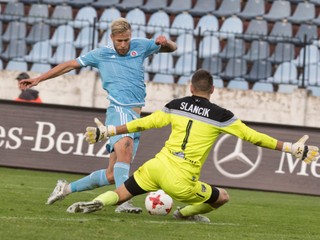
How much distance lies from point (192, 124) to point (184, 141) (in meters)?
0.19

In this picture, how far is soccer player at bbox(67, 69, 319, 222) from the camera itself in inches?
390

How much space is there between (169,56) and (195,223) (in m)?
12.8

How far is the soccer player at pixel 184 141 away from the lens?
991 centimetres

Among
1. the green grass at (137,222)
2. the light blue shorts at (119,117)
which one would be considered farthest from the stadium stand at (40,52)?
the light blue shorts at (119,117)

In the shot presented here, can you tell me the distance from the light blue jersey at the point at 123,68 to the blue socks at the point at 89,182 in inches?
33.3

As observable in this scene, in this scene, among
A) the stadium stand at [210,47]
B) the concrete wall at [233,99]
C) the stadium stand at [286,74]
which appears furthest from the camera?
the stadium stand at [210,47]

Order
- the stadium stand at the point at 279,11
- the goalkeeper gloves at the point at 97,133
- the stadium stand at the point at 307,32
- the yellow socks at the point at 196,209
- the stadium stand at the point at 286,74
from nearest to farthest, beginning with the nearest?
1. the goalkeeper gloves at the point at 97,133
2. the yellow socks at the point at 196,209
3. the stadium stand at the point at 286,74
4. the stadium stand at the point at 307,32
5. the stadium stand at the point at 279,11

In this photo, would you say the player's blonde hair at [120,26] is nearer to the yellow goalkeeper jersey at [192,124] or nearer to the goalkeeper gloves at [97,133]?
the yellow goalkeeper jersey at [192,124]

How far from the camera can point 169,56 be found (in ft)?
74.8

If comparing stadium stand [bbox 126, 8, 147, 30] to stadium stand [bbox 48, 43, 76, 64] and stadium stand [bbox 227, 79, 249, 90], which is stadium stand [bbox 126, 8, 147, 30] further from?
stadium stand [bbox 227, 79, 249, 90]

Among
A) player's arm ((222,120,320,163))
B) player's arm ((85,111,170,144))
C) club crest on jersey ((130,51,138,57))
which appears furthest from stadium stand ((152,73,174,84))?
player's arm ((222,120,320,163))

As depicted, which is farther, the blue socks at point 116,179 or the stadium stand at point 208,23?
the stadium stand at point 208,23

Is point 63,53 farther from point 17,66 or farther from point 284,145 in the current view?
point 284,145

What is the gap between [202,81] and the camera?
32.7 ft
